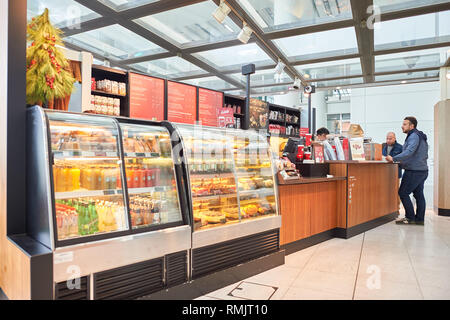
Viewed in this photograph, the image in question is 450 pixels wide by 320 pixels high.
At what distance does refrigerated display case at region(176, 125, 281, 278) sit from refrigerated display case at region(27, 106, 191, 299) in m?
0.21

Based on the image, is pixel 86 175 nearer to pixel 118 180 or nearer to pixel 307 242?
pixel 118 180

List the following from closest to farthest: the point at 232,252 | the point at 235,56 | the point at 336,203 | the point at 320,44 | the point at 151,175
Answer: the point at 151,175
the point at 232,252
the point at 336,203
the point at 320,44
the point at 235,56

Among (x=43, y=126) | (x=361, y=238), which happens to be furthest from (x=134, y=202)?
(x=361, y=238)

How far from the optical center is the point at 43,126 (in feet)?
6.79

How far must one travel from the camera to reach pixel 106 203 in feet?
8.09

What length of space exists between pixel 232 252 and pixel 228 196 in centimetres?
56

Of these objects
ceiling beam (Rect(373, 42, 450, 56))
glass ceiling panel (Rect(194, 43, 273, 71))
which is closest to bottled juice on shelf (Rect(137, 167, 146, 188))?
glass ceiling panel (Rect(194, 43, 273, 71))

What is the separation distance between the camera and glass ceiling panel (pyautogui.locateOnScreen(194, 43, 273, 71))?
7594 millimetres

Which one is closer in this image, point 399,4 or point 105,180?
point 105,180

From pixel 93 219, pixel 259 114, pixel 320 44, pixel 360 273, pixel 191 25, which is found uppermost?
pixel 191 25

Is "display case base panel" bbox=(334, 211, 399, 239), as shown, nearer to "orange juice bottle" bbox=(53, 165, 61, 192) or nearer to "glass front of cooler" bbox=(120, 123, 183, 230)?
"glass front of cooler" bbox=(120, 123, 183, 230)

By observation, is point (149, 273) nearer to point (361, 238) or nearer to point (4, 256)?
point (4, 256)

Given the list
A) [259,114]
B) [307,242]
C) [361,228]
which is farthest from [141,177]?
[259,114]

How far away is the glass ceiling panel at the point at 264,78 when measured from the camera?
9.66 metres
